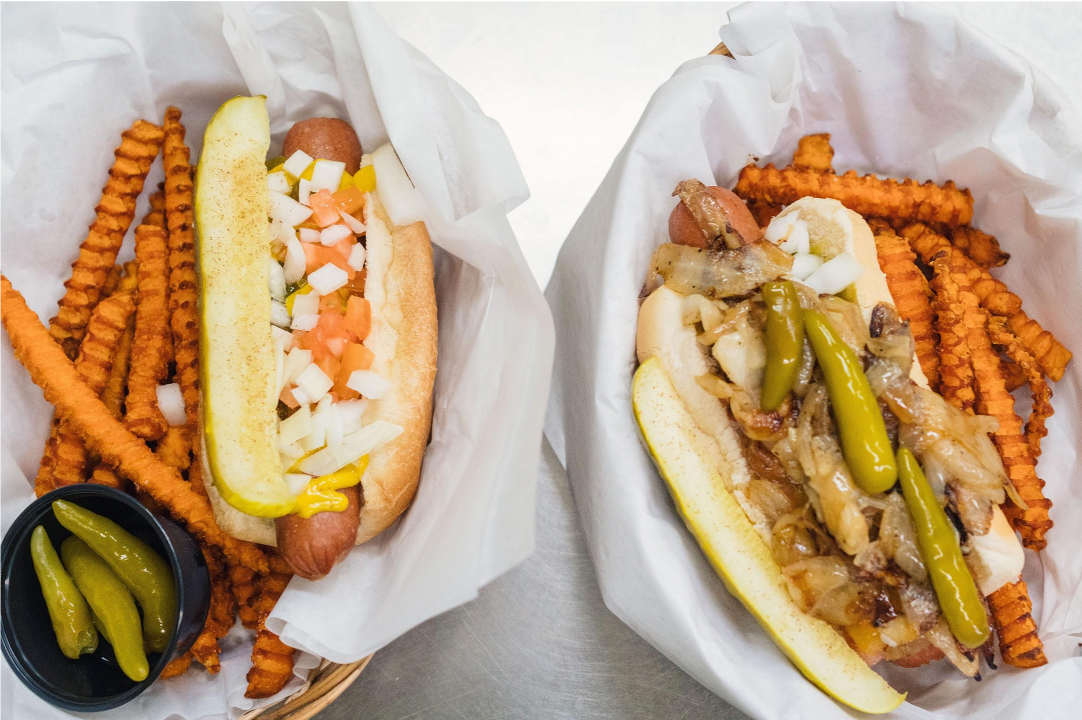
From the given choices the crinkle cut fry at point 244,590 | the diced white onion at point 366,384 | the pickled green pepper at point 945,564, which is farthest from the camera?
the crinkle cut fry at point 244,590

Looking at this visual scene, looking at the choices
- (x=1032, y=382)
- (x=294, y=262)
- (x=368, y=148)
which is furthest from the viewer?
Result: (x=368, y=148)

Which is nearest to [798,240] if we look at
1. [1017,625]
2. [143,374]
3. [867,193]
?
[867,193]

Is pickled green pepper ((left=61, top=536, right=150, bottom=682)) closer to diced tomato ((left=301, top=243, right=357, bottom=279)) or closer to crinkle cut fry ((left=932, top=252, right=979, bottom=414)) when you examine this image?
diced tomato ((left=301, top=243, right=357, bottom=279))

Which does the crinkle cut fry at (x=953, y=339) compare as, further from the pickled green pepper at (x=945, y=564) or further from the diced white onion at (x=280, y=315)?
the diced white onion at (x=280, y=315)

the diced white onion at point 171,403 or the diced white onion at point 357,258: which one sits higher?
the diced white onion at point 357,258

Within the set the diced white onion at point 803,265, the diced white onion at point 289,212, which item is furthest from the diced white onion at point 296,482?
the diced white onion at point 803,265

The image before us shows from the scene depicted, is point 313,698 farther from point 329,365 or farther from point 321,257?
point 321,257

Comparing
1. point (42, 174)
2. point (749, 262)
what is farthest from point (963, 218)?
point (42, 174)
